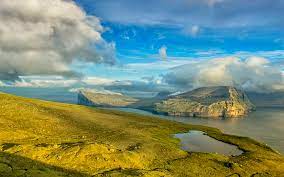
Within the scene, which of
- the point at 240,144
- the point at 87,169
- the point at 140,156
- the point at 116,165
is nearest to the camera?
the point at 87,169

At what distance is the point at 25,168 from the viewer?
191 feet

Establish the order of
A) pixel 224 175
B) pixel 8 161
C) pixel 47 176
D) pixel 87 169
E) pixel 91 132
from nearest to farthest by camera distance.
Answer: pixel 47 176 < pixel 8 161 < pixel 87 169 < pixel 224 175 < pixel 91 132

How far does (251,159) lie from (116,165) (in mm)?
47982

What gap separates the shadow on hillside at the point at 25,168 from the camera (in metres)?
53.7

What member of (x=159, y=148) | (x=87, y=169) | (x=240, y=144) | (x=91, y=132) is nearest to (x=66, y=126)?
(x=91, y=132)

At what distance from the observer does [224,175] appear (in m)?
78.0

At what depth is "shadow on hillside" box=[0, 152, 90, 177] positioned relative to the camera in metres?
53.7

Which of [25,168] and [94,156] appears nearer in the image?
[25,168]

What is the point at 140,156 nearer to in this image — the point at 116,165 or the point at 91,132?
the point at 116,165

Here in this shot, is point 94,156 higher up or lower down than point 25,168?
lower down

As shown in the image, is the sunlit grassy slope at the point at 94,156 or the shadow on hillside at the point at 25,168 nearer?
the shadow on hillside at the point at 25,168

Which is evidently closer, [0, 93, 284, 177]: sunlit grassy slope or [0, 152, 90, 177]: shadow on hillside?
[0, 152, 90, 177]: shadow on hillside

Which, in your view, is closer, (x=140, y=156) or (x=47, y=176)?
(x=47, y=176)

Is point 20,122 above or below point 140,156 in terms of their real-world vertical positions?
above
